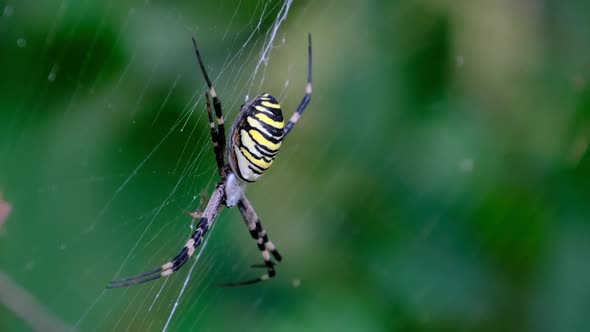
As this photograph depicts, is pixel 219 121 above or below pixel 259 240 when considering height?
above

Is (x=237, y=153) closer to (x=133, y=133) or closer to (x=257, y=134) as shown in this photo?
(x=257, y=134)

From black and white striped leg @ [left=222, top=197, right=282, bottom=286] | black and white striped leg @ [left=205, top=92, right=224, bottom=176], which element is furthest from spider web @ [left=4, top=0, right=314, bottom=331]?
black and white striped leg @ [left=222, top=197, right=282, bottom=286]

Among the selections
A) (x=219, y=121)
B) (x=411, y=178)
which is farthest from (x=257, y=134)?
(x=411, y=178)

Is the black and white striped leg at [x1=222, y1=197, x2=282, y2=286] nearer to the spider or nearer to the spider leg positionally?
the spider

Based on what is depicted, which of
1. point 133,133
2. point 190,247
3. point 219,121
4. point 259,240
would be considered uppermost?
point 219,121

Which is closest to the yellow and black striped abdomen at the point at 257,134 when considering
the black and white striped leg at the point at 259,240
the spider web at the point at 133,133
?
the spider web at the point at 133,133

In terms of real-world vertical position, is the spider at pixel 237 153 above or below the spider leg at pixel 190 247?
above

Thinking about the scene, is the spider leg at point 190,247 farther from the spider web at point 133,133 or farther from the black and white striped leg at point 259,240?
the black and white striped leg at point 259,240
